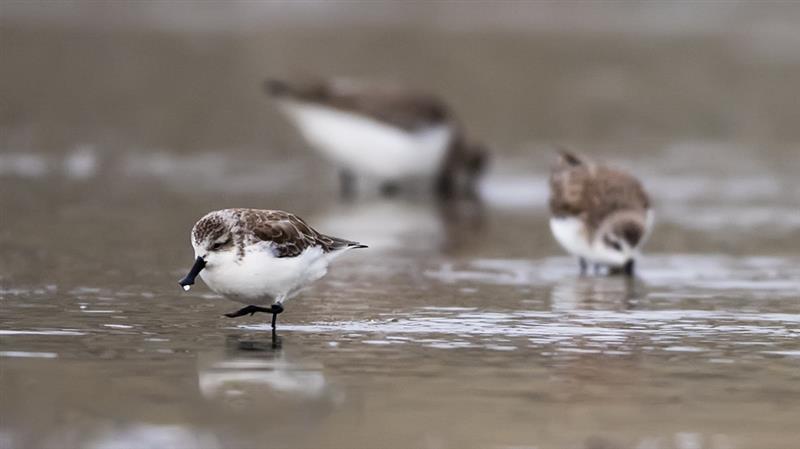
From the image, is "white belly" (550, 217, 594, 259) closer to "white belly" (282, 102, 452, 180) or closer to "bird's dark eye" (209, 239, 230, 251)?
"bird's dark eye" (209, 239, 230, 251)

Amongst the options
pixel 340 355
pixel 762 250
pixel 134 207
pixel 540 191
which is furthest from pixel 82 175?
pixel 340 355

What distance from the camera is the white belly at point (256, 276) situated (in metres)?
10.2

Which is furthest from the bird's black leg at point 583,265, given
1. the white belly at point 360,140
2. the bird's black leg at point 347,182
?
the bird's black leg at point 347,182

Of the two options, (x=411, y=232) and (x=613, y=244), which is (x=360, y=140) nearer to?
(x=411, y=232)

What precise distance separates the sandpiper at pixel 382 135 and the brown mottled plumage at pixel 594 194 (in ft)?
17.8

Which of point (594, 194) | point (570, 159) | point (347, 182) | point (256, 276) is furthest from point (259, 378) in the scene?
point (347, 182)

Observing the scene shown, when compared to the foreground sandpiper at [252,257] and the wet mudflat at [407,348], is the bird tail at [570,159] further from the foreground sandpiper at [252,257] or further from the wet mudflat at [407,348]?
the foreground sandpiper at [252,257]

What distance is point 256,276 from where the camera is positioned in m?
10.2

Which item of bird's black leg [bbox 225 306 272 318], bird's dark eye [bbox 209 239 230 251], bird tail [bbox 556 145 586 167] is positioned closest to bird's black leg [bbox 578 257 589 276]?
bird tail [bbox 556 145 586 167]

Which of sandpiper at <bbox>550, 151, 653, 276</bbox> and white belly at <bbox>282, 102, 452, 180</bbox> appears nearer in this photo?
sandpiper at <bbox>550, 151, 653, 276</bbox>

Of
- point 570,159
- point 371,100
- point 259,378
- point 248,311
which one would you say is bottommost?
point 259,378

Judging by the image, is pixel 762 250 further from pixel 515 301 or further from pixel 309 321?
pixel 309 321

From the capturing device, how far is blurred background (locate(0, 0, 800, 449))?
8.57 m

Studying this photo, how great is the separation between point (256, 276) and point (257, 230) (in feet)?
0.90
